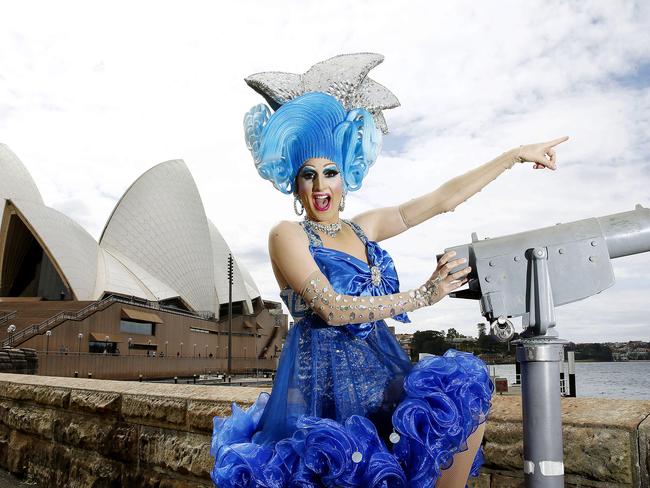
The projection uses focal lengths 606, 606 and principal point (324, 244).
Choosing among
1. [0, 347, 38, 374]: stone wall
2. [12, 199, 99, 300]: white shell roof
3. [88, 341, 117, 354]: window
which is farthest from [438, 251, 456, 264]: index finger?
[12, 199, 99, 300]: white shell roof

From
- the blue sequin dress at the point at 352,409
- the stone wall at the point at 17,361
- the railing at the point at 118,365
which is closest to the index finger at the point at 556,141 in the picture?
the blue sequin dress at the point at 352,409

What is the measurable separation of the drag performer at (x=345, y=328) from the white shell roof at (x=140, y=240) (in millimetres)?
31924

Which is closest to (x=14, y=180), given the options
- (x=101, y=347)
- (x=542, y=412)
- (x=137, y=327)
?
(x=137, y=327)

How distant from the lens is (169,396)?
2.98 metres

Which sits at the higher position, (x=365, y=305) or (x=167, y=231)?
(x=167, y=231)

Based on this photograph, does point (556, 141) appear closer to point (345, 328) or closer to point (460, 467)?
point (345, 328)

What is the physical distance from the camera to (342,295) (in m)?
1.39

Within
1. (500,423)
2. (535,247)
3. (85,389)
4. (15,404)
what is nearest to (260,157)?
(535,247)

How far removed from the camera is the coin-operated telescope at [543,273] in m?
1.20

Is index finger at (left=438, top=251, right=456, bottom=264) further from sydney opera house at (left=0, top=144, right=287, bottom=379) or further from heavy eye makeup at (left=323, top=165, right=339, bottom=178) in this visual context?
sydney opera house at (left=0, top=144, right=287, bottom=379)

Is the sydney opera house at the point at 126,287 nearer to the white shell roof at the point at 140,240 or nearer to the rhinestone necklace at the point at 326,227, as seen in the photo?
the white shell roof at the point at 140,240

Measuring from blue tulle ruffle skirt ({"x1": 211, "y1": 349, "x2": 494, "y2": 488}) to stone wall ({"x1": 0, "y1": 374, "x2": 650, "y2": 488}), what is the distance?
697 mm

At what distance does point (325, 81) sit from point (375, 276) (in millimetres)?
609

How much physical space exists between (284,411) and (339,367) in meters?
0.16
